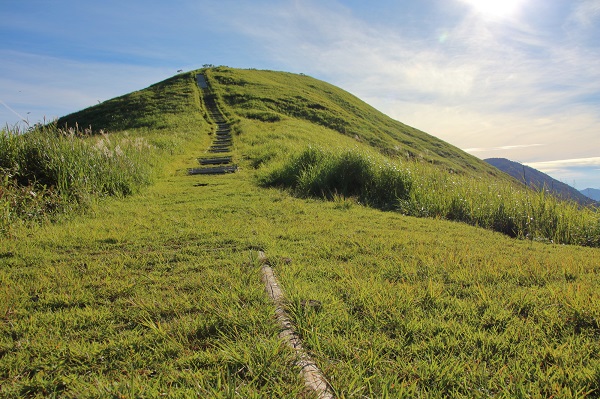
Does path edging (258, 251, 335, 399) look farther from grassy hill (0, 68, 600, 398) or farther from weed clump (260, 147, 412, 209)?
weed clump (260, 147, 412, 209)

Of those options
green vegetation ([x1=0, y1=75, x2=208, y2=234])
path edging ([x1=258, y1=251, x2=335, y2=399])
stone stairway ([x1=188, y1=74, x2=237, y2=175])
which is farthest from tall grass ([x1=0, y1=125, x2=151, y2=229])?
path edging ([x1=258, y1=251, x2=335, y2=399])

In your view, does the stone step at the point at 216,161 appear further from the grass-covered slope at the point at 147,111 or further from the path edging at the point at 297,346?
the path edging at the point at 297,346

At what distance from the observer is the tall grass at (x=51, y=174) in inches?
250

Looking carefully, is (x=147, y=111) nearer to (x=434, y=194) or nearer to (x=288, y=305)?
(x=434, y=194)

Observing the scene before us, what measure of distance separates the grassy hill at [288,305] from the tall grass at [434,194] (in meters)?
0.16

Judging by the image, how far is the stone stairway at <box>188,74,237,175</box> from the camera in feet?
42.1

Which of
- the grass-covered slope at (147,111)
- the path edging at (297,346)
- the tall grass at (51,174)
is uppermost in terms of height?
the grass-covered slope at (147,111)

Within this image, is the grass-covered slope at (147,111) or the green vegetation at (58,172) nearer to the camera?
the green vegetation at (58,172)

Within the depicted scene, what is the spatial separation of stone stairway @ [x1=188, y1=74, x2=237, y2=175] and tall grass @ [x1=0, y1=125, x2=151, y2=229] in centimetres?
382

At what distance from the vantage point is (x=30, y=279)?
3.89m

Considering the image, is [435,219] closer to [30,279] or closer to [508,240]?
[508,240]

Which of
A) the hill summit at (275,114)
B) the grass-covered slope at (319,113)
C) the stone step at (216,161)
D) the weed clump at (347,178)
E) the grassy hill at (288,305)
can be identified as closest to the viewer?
the grassy hill at (288,305)

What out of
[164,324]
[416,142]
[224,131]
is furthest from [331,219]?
[416,142]

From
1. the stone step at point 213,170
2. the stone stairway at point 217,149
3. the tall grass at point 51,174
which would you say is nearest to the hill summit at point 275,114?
the stone stairway at point 217,149
